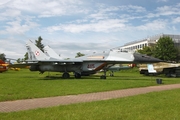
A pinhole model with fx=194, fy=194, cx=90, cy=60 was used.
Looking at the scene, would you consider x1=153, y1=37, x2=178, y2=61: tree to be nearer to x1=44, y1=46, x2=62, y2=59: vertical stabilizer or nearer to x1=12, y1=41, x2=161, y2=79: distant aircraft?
x1=44, y1=46, x2=62, y2=59: vertical stabilizer

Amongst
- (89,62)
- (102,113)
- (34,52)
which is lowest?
(102,113)

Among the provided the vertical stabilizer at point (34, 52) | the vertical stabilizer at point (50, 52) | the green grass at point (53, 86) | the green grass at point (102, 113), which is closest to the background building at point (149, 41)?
the vertical stabilizer at point (50, 52)

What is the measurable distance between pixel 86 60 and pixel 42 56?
6627 mm

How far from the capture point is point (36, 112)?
19.2 ft

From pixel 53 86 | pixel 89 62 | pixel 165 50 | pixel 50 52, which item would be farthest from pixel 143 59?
pixel 165 50

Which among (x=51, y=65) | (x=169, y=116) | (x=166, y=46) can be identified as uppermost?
(x=166, y=46)

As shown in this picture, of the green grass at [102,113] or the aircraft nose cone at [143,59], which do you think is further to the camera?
the aircraft nose cone at [143,59]

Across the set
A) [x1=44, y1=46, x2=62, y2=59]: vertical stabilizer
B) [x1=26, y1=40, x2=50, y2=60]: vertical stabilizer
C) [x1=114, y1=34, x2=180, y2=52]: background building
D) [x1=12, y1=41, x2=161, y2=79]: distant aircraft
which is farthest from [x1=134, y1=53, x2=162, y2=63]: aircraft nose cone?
[x1=114, y1=34, x2=180, y2=52]: background building

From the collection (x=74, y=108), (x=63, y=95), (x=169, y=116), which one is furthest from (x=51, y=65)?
(x=169, y=116)

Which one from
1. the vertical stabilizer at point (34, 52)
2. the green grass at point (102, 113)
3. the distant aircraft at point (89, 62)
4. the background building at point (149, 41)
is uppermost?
the background building at point (149, 41)

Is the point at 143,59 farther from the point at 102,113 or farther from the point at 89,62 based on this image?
the point at 102,113

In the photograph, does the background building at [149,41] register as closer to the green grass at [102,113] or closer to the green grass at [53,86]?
the green grass at [53,86]

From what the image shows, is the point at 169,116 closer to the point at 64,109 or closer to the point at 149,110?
the point at 149,110

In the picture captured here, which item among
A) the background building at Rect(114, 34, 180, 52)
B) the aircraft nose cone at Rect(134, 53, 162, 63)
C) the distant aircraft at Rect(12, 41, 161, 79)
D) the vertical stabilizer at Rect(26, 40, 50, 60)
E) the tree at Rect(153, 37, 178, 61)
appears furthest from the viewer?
the background building at Rect(114, 34, 180, 52)
